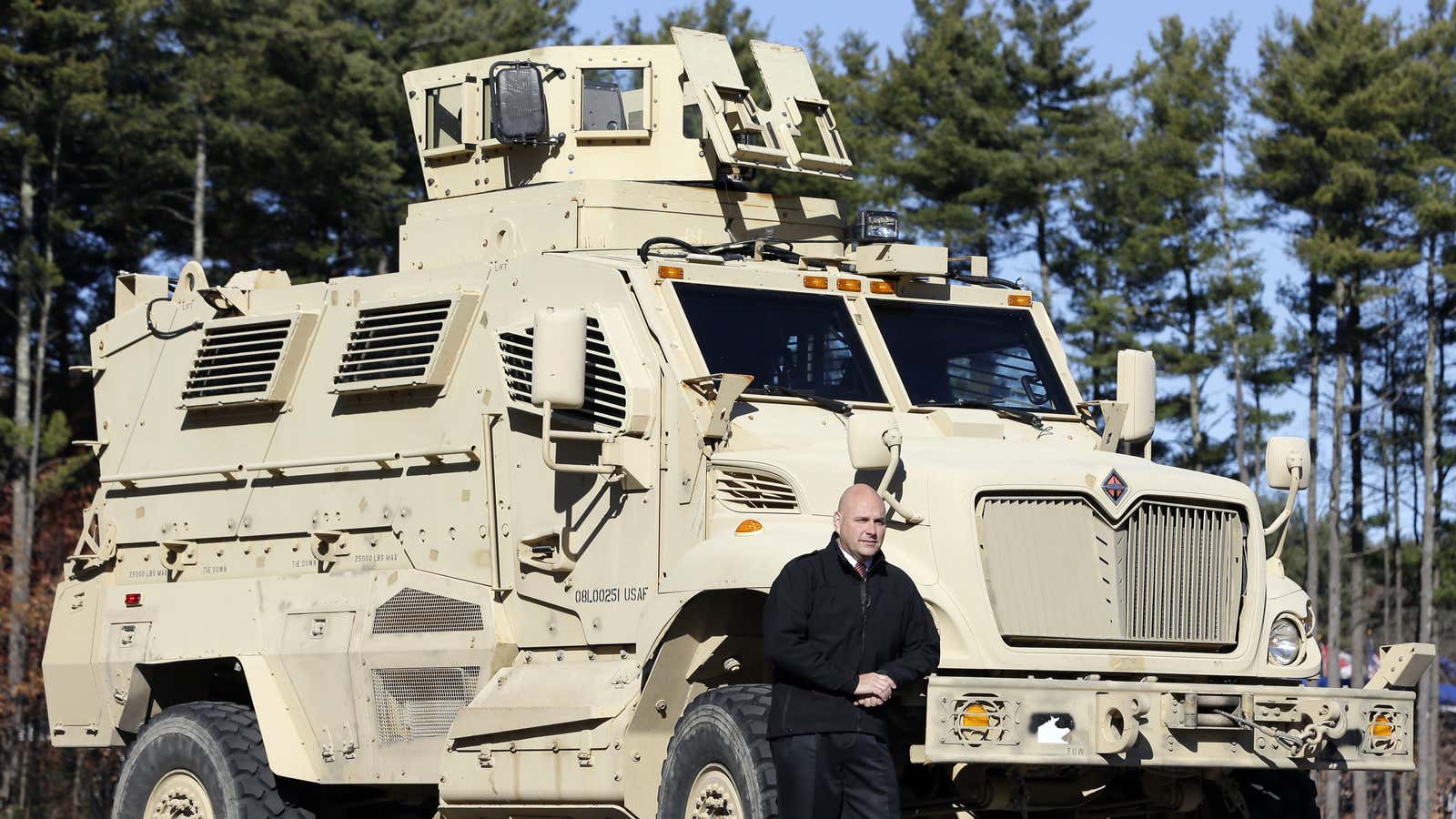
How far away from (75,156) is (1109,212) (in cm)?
2028

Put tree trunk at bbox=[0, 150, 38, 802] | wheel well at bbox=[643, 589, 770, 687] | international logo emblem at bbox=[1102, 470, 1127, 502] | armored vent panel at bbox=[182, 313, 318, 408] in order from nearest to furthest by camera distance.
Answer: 1. international logo emblem at bbox=[1102, 470, 1127, 502]
2. wheel well at bbox=[643, 589, 770, 687]
3. armored vent panel at bbox=[182, 313, 318, 408]
4. tree trunk at bbox=[0, 150, 38, 802]

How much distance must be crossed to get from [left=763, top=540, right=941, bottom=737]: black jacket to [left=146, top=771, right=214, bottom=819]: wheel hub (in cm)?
490

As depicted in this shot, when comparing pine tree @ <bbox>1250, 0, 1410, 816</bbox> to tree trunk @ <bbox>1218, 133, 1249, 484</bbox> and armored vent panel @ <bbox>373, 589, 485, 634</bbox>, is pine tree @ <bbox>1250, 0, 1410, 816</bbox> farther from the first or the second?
armored vent panel @ <bbox>373, 589, 485, 634</bbox>

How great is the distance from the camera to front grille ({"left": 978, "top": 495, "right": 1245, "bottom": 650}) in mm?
9141

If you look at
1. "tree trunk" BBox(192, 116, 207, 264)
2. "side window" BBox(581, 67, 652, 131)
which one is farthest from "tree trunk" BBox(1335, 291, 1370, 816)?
"side window" BBox(581, 67, 652, 131)

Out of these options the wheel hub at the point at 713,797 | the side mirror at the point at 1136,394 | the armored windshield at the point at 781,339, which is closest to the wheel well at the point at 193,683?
the armored windshield at the point at 781,339

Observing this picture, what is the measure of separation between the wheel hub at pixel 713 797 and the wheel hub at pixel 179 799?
3.76 metres

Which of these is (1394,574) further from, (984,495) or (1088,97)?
(984,495)

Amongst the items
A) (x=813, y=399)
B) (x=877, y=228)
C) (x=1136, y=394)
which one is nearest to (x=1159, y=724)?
(x=813, y=399)

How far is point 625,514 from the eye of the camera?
10.5 metres

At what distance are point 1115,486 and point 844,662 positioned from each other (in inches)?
68.0

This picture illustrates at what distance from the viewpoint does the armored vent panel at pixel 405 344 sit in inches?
456

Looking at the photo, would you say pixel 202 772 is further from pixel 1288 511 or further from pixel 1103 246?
pixel 1103 246

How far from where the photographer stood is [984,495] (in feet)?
30.1
